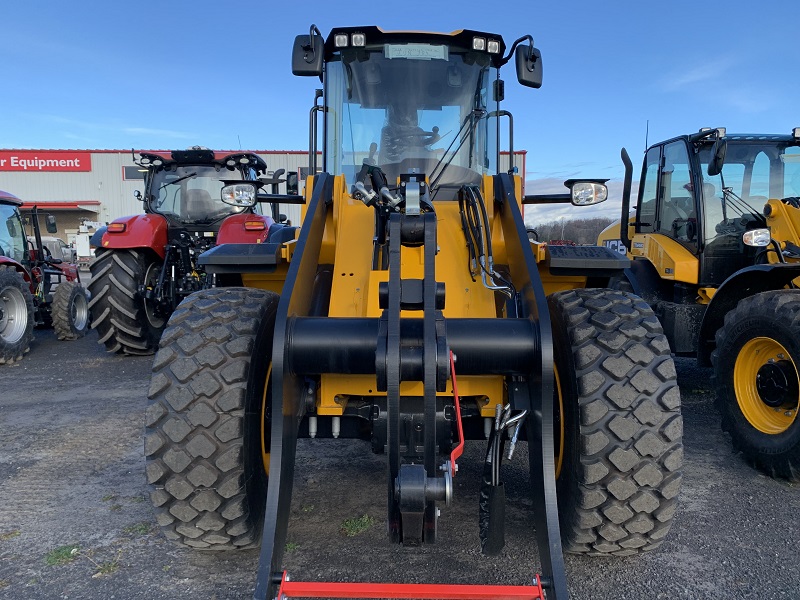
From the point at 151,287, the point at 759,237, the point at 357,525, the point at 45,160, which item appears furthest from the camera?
the point at 45,160

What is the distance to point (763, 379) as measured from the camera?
13.8 feet

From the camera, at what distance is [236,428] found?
2584 millimetres

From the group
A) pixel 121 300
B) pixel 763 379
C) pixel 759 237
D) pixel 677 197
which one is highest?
pixel 677 197

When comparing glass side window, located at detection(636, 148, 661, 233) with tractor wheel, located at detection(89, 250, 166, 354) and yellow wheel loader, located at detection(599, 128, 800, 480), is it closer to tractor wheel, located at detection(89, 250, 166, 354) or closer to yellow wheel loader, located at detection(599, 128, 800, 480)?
yellow wheel loader, located at detection(599, 128, 800, 480)

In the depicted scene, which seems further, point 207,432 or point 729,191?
point 729,191

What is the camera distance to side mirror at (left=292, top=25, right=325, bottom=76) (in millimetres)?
3654

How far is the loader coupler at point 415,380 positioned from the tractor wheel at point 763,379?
2.26 m

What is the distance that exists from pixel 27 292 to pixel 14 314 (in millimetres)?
332

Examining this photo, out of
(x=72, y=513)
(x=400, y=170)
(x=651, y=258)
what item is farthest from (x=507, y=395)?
(x=651, y=258)

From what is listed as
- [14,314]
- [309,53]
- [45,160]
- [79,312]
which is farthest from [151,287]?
[45,160]

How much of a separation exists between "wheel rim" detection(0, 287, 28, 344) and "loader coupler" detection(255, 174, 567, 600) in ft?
23.2

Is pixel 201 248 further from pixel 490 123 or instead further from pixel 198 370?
pixel 198 370

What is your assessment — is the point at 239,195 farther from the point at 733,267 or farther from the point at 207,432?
the point at 733,267

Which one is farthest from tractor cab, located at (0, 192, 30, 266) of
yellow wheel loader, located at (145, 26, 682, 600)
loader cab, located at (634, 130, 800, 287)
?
loader cab, located at (634, 130, 800, 287)
